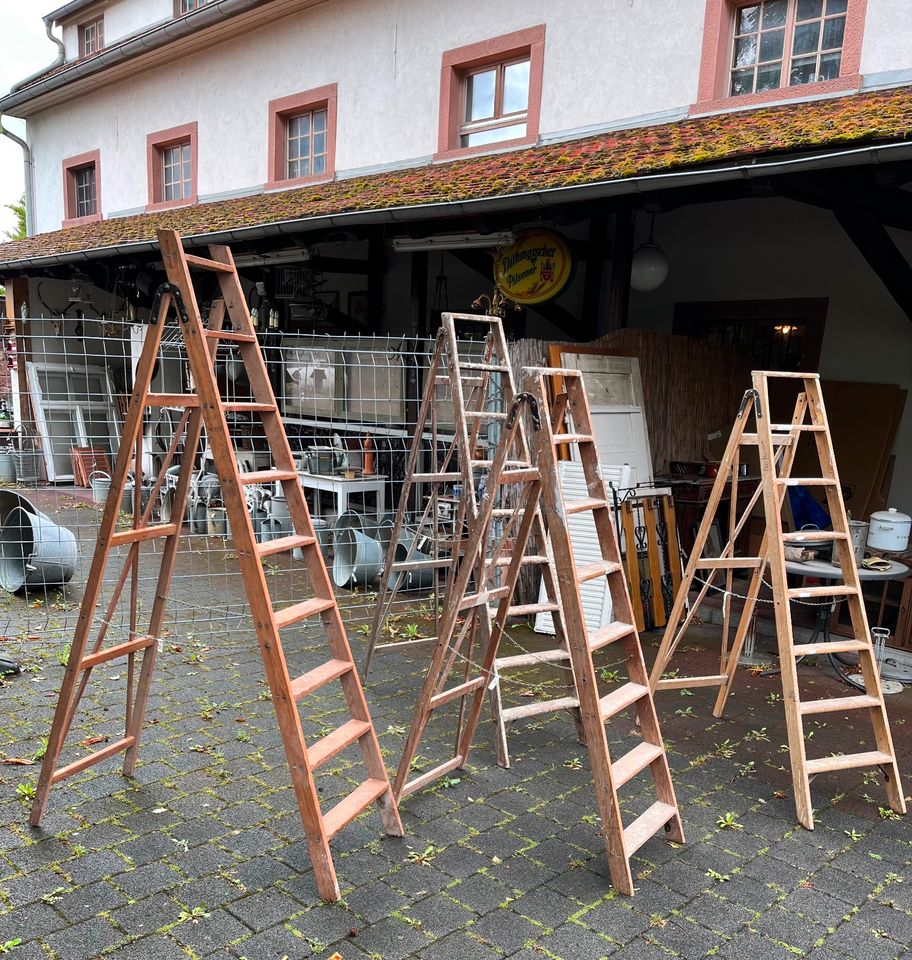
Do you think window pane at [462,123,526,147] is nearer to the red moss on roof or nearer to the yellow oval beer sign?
the red moss on roof

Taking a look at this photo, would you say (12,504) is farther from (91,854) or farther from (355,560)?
(91,854)

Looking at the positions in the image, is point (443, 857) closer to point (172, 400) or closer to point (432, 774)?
point (432, 774)

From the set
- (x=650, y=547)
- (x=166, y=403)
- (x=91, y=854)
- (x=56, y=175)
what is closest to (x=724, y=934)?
(x=91, y=854)

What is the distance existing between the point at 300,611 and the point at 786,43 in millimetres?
6653

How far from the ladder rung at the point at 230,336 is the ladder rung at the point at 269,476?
1.63ft

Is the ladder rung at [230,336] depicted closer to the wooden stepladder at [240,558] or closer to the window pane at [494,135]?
the wooden stepladder at [240,558]

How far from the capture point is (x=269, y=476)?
2773 mm

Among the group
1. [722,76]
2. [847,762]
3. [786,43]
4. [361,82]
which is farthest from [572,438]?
[361,82]

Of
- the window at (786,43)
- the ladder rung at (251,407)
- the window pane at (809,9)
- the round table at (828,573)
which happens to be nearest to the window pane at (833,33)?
the window at (786,43)

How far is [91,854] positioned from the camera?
9.29 ft

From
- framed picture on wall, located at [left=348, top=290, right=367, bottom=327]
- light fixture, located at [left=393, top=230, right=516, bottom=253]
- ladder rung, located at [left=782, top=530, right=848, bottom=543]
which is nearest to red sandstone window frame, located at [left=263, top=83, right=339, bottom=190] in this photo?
framed picture on wall, located at [left=348, top=290, right=367, bottom=327]

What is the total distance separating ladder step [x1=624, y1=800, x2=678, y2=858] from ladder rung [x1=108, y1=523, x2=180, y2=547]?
2.08 m

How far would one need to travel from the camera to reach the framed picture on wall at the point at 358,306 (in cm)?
1082

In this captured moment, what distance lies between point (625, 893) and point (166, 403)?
2453 mm
